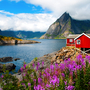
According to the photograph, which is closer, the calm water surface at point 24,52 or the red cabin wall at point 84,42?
the red cabin wall at point 84,42

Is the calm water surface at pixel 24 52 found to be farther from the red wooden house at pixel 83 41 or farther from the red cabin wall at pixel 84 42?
the red cabin wall at pixel 84 42

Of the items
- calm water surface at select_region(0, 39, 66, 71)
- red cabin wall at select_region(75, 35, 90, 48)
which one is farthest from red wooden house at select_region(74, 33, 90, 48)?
calm water surface at select_region(0, 39, 66, 71)

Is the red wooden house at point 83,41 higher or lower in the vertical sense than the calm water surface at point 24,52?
higher

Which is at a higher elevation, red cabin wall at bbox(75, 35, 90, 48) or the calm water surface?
red cabin wall at bbox(75, 35, 90, 48)

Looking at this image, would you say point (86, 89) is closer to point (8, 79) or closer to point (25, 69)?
point (25, 69)

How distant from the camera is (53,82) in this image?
3156 mm

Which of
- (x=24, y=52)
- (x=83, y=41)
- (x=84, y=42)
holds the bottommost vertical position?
(x=24, y=52)

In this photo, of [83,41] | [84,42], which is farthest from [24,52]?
[84,42]

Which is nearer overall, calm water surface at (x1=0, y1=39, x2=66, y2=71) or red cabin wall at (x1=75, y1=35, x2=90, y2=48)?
red cabin wall at (x1=75, y1=35, x2=90, y2=48)

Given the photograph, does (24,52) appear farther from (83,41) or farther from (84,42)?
(84,42)

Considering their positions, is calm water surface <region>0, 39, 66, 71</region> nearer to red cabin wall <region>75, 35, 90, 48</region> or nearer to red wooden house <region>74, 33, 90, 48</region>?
red wooden house <region>74, 33, 90, 48</region>

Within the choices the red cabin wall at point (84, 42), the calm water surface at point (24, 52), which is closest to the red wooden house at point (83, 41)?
the red cabin wall at point (84, 42)

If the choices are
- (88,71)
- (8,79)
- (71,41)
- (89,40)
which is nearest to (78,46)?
(89,40)

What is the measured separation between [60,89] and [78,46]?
98.0 ft
